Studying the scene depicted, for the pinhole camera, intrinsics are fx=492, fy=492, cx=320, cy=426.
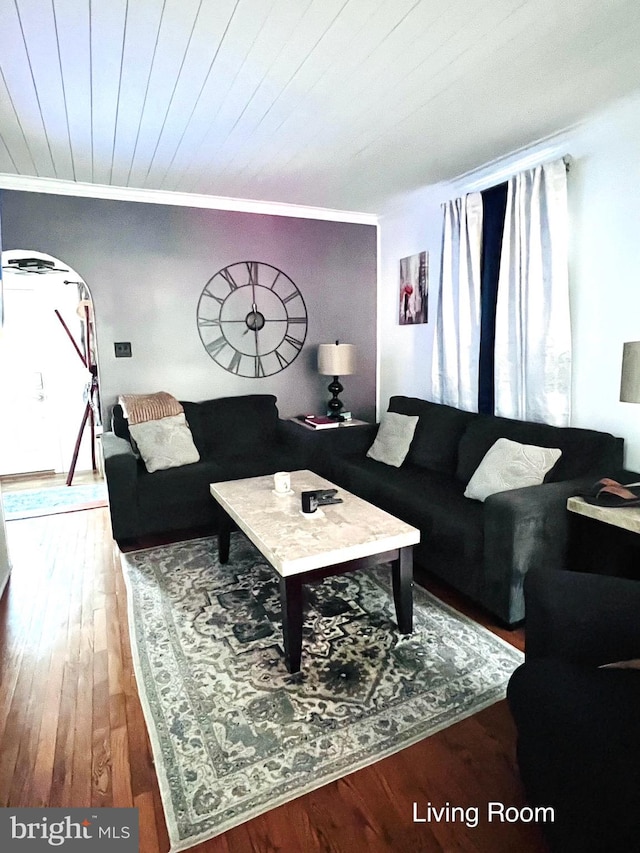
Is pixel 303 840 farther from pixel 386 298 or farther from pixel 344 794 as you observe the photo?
pixel 386 298

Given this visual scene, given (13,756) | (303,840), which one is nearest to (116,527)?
(13,756)

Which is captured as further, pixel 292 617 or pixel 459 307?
pixel 459 307

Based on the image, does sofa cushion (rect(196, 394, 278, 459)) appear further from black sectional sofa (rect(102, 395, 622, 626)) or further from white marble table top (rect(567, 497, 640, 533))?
white marble table top (rect(567, 497, 640, 533))

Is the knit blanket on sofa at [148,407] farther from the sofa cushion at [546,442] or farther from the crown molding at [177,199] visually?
the sofa cushion at [546,442]

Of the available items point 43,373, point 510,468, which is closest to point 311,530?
point 510,468

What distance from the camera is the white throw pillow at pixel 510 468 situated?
252 centimetres

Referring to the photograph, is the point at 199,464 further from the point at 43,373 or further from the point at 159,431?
the point at 43,373

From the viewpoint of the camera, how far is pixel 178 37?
1816 mm

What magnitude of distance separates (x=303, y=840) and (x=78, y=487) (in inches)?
169

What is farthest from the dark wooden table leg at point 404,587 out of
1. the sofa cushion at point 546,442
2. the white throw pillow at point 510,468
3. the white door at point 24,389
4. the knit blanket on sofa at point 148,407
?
the white door at point 24,389

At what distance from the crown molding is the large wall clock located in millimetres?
463

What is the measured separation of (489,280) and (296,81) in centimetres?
174

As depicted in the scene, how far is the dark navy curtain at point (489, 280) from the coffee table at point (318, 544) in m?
1.41

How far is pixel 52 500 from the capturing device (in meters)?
4.38
